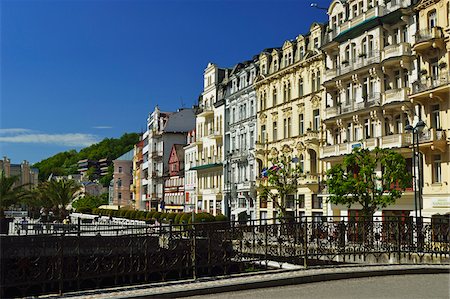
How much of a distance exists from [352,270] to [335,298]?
116 inches

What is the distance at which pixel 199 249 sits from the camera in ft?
53.3

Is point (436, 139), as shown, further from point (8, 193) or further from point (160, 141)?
point (160, 141)

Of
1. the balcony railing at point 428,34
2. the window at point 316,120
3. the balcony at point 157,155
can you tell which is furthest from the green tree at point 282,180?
the balcony at point 157,155

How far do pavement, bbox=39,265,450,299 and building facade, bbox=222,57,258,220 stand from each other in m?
41.5

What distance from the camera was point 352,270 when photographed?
51.5 ft

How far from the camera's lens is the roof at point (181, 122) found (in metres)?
95.8

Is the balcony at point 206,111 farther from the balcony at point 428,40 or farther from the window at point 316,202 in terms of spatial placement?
the balcony at point 428,40

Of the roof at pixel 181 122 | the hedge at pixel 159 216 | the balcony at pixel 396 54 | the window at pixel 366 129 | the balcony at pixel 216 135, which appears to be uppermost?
the roof at pixel 181 122

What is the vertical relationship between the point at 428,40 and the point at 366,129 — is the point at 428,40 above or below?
above

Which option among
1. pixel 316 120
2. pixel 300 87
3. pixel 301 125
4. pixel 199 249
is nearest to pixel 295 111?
pixel 301 125

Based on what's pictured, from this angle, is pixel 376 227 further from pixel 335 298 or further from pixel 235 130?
pixel 235 130

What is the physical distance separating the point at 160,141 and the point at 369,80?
61713mm

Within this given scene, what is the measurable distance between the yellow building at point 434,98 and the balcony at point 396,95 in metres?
0.68

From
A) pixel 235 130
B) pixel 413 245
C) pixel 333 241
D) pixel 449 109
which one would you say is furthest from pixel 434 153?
pixel 235 130
